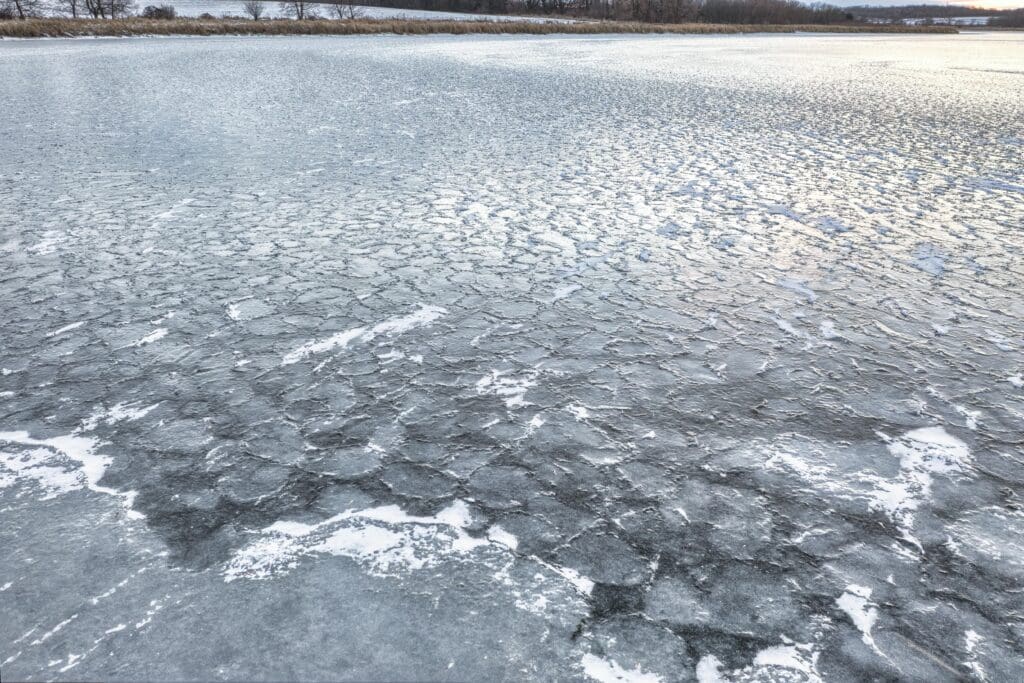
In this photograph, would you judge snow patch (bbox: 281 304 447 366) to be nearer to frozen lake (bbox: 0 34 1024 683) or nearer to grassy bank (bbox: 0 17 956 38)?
frozen lake (bbox: 0 34 1024 683)

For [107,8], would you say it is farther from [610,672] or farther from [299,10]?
[610,672]

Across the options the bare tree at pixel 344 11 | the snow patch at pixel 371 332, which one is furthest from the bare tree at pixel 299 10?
the snow patch at pixel 371 332

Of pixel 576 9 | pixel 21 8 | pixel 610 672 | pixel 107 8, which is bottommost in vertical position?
pixel 610 672

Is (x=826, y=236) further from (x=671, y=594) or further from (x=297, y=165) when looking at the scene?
(x=297, y=165)

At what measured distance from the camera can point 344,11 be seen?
49.7 metres

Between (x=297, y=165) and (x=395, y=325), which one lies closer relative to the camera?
→ (x=395, y=325)

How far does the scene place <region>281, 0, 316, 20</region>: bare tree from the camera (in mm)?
44656

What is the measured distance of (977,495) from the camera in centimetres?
249

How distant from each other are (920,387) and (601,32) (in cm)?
3819

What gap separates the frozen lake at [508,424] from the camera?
1.90 meters

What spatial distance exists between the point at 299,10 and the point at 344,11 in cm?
555

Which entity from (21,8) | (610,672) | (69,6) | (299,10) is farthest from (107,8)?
(610,672)

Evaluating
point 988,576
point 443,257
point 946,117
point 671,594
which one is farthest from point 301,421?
point 946,117

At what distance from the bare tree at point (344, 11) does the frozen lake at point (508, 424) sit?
44648 millimetres
